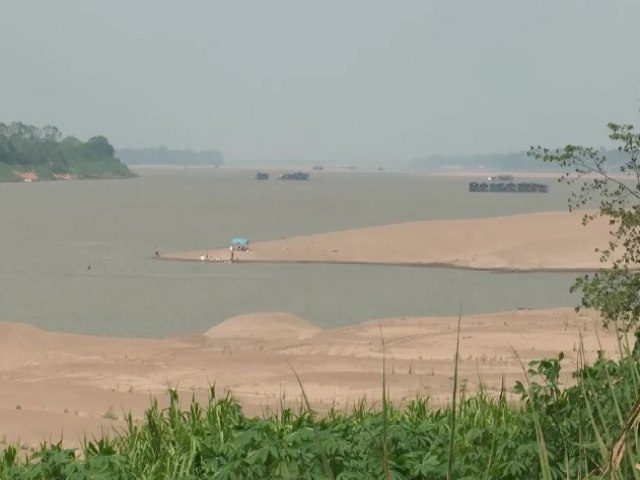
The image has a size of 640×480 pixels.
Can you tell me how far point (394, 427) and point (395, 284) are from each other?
138 ft

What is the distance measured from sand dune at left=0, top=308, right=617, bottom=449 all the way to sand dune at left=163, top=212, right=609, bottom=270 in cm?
2415

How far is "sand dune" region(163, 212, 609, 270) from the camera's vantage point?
5900 cm

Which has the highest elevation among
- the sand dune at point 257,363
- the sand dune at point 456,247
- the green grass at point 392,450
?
the green grass at point 392,450

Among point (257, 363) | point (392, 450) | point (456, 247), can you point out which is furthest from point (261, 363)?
point (456, 247)

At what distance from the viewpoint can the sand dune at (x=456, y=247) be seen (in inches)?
2323

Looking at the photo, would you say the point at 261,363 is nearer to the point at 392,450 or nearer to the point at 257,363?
the point at 257,363

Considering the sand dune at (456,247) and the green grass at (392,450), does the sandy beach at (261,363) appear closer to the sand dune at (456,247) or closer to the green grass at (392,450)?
the green grass at (392,450)

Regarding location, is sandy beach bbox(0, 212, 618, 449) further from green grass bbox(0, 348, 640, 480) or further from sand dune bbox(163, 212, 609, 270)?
sand dune bbox(163, 212, 609, 270)

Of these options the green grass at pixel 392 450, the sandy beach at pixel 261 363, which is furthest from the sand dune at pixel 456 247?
the green grass at pixel 392 450

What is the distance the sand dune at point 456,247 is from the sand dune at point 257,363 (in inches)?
951

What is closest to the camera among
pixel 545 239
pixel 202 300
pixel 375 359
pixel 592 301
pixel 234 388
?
pixel 592 301

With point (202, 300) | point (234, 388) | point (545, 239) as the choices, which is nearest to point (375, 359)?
point (234, 388)

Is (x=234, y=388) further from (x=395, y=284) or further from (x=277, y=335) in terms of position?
(x=395, y=284)

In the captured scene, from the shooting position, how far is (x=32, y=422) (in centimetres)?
1631
